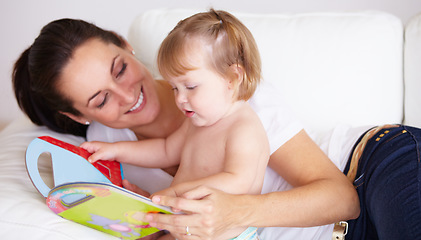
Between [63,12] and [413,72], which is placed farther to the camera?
[63,12]

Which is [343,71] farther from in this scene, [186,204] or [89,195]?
[89,195]

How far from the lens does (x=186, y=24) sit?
1.17 m

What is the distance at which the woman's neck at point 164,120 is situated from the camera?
1.65 m

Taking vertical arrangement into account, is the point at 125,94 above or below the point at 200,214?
above

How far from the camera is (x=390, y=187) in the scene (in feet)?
3.77

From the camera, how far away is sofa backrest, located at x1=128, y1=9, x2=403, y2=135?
5.26 feet

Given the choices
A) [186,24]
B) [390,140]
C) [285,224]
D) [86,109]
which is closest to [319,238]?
[285,224]

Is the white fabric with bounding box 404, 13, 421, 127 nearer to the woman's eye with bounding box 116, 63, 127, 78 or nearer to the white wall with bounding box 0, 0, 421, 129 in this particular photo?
the white wall with bounding box 0, 0, 421, 129

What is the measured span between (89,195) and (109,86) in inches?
19.0

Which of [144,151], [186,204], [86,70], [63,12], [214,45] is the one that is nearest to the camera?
[186,204]

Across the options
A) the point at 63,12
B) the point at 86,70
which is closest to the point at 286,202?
the point at 86,70

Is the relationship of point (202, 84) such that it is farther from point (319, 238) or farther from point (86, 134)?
point (86, 134)

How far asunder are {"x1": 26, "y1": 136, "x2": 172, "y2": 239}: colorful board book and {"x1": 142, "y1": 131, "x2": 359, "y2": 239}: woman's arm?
0.07 metres

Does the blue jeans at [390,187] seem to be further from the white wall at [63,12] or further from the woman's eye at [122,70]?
the white wall at [63,12]
